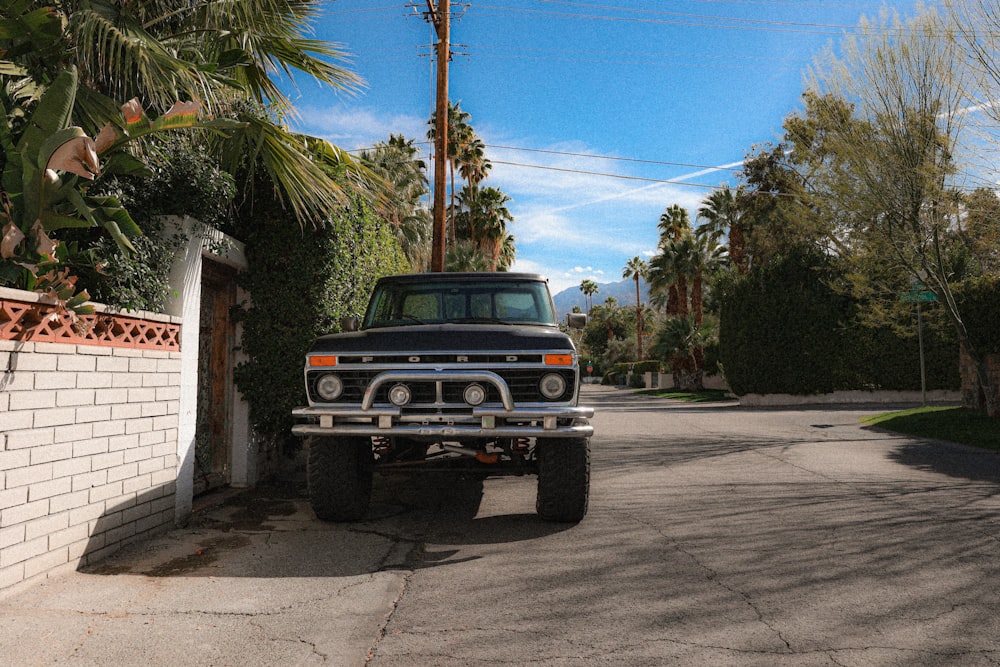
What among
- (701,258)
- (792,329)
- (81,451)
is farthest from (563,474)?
(701,258)

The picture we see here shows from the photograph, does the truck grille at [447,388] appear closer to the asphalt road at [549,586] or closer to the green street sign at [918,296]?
the asphalt road at [549,586]

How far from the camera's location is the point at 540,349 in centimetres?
528

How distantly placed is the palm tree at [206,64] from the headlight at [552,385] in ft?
8.09

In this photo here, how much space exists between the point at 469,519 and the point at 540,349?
183 centimetres

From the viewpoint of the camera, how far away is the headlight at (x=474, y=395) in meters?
5.27

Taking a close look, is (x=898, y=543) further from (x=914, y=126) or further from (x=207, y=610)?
(x=914, y=126)

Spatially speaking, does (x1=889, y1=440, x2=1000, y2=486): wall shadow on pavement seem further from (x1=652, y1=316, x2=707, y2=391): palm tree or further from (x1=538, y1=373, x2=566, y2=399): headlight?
(x1=652, y1=316, x2=707, y2=391): palm tree

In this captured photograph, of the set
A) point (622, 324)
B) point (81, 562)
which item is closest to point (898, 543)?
point (81, 562)

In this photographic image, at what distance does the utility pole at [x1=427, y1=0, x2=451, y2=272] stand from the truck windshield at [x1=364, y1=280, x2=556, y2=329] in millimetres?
9149

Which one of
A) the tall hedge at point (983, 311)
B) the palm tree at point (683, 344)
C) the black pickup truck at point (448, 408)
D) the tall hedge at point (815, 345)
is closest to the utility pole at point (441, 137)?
the black pickup truck at point (448, 408)

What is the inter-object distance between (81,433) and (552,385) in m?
3.18

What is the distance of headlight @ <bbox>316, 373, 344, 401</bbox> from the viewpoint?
5.44 metres

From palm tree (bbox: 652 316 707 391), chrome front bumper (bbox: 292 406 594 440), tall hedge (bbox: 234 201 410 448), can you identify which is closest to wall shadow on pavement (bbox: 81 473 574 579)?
chrome front bumper (bbox: 292 406 594 440)

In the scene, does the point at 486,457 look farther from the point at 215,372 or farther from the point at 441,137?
the point at 441,137
